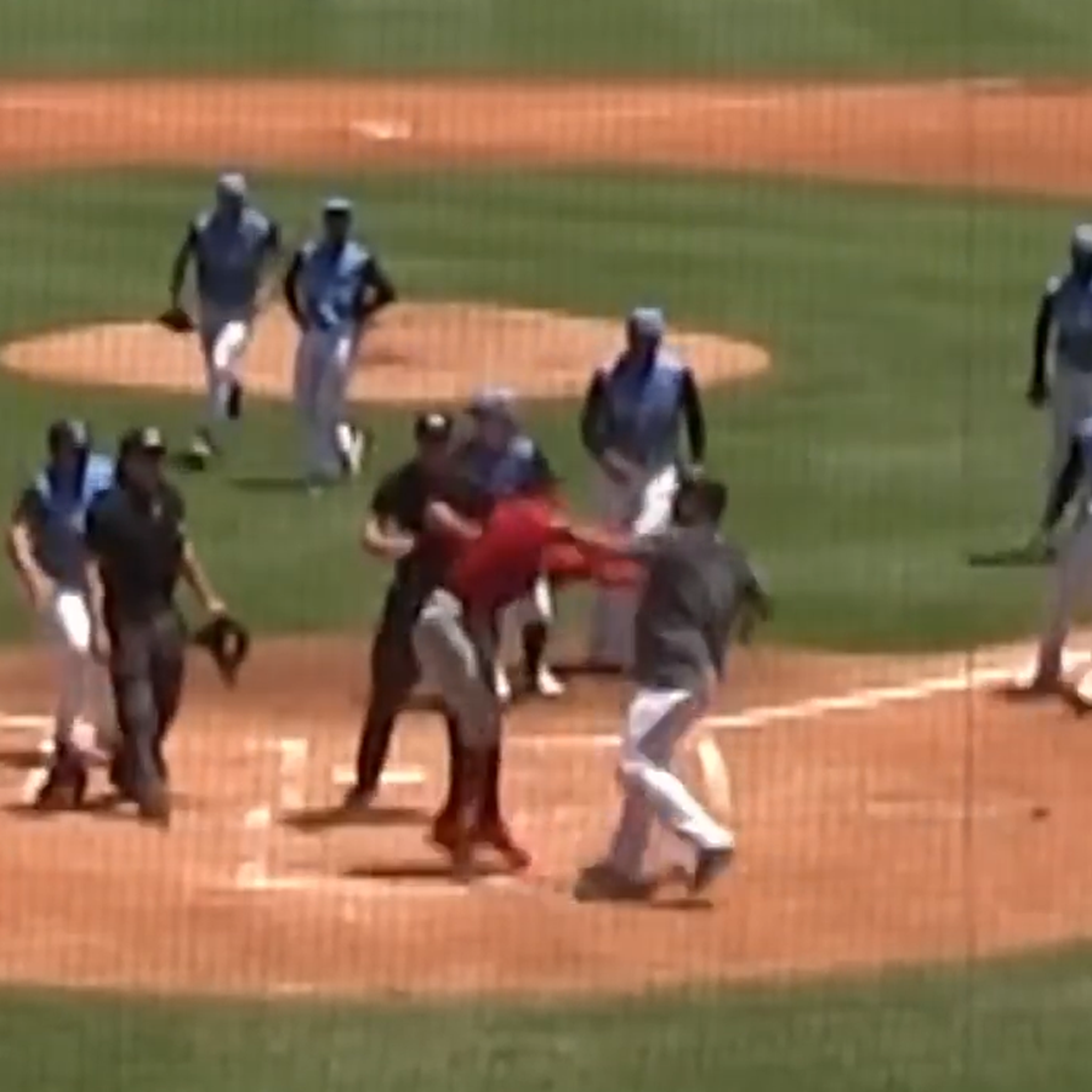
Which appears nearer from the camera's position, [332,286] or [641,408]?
[641,408]

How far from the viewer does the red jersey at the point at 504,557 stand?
1323cm

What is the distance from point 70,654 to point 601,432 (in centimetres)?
304

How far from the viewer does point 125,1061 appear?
11328mm

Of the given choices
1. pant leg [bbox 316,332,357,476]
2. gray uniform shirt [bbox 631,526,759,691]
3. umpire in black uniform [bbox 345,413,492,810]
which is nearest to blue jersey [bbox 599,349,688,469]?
umpire in black uniform [bbox 345,413,492,810]

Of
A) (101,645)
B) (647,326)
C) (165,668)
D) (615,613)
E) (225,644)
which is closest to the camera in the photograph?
(165,668)

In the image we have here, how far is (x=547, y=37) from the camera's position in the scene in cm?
4103

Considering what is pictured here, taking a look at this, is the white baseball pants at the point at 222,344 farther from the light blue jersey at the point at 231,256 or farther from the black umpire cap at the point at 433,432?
the black umpire cap at the point at 433,432

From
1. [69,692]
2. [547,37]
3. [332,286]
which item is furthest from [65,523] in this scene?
[547,37]

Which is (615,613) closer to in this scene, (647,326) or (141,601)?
(647,326)

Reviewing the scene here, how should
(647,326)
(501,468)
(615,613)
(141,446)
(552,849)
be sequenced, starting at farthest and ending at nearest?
(615,613) < (647,326) < (501,468) < (552,849) < (141,446)

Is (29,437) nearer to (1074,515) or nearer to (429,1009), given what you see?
(1074,515)

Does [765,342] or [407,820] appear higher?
[407,820]

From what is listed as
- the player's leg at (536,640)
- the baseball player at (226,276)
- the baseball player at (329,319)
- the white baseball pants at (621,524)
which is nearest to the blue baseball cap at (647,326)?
the white baseball pants at (621,524)

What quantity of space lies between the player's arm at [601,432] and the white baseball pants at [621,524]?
72mm
